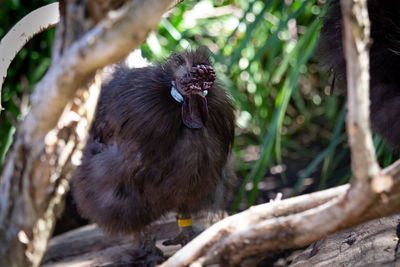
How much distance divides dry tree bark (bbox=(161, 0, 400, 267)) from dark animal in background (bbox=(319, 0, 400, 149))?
0.92 meters

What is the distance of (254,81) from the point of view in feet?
15.2

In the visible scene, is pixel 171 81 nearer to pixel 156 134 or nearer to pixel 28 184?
pixel 156 134

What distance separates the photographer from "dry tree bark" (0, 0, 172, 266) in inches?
51.3

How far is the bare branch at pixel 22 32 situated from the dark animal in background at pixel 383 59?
4.33ft

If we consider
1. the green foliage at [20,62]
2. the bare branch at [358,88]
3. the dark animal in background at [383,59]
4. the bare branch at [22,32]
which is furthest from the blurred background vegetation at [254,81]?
the bare branch at [358,88]

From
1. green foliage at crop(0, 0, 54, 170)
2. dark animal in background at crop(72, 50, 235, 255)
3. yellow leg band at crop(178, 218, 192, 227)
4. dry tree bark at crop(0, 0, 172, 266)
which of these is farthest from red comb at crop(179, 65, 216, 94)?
green foliage at crop(0, 0, 54, 170)

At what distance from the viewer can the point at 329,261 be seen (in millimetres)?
2113

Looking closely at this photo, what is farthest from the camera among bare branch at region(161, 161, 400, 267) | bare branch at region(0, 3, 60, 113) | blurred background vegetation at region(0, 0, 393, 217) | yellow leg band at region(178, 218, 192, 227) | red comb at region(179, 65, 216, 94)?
blurred background vegetation at region(0, 0, 393, 217)

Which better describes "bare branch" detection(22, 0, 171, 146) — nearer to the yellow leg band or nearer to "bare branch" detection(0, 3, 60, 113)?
"bare branch" detection(0, 3, 60, 113)

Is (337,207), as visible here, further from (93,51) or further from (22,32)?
(22,32)

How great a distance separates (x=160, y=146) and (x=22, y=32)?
2.89 ft

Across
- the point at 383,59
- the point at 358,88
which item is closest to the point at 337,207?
the point at 358,88

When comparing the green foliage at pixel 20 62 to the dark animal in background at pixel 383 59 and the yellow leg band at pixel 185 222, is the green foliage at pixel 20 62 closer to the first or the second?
the yellow leg band at pixel 185 222

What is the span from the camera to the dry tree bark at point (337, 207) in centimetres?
134
